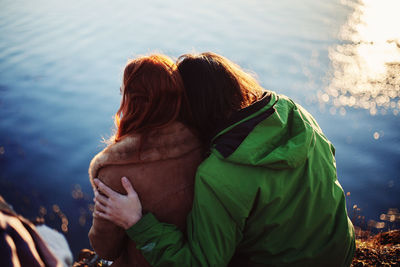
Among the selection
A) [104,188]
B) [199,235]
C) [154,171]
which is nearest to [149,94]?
[154,171]

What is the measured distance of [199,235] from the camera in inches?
52.4

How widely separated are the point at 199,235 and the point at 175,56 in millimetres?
8378

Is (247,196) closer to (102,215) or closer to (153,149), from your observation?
(153,149)

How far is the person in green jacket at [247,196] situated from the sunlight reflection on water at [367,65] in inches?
259

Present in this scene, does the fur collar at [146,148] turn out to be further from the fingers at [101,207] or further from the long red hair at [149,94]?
the fingers at [101,207]

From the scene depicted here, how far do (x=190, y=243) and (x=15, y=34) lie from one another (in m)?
13.4

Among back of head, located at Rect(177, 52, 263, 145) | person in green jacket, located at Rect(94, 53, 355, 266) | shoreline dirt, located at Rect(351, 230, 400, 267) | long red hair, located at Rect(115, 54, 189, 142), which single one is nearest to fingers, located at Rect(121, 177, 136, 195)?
person in green jacket, located at Rect(94, 53, 355, 266)

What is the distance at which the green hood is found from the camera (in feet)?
4.09

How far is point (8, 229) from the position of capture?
64 cm

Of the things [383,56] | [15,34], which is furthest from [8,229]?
[15,34]

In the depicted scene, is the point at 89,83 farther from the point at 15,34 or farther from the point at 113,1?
the point at 113,1

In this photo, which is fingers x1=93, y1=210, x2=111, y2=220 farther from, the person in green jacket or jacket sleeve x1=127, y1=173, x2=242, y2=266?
jacket sleeve x1=127, y1=173, x2=242, y2=266

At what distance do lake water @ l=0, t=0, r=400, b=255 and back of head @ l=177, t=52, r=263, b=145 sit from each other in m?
2.84

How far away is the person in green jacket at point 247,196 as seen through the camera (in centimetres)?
127
